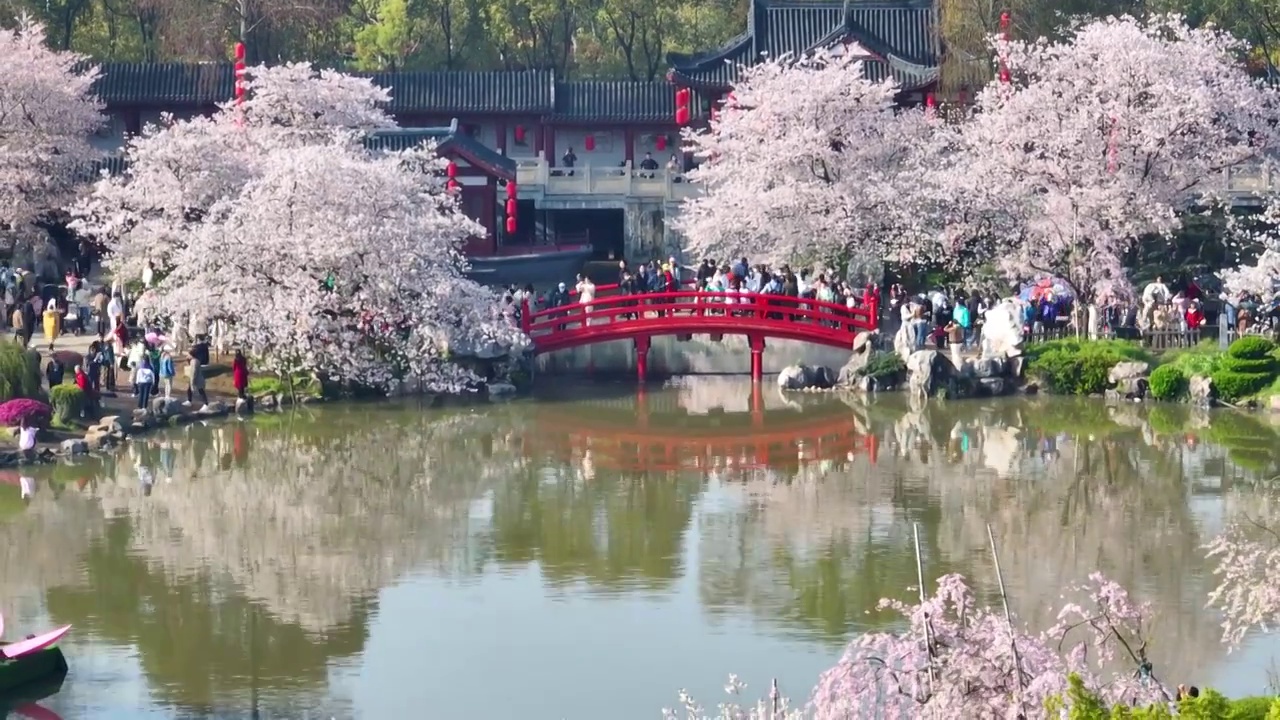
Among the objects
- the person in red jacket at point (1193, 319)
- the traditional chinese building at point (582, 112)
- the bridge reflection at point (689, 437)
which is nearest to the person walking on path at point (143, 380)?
the bridge reflection at point (689, 437)

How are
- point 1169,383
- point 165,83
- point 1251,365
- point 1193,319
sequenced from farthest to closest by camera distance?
point 165,83, point 1193,319, point 1169,383, point 1251,365

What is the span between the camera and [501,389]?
127ft

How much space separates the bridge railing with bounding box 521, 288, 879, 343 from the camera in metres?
39.4

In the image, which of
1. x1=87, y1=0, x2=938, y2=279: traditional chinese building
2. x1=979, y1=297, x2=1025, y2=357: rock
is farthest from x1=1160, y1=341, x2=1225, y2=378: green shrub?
x1=87, y1=0, x2=938, y2=279: traditional chinese building

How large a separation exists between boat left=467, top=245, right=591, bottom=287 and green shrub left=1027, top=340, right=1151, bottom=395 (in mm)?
14892

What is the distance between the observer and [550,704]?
20.0 m

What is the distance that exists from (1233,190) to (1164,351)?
9.76 m

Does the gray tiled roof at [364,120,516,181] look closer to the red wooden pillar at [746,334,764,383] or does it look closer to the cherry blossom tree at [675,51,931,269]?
the cherry blossom tree at [675,51,931,269]

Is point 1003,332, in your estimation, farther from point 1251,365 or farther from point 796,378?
point 1251,365

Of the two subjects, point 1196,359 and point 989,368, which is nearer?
point 1196,359

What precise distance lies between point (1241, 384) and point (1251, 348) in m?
0.67

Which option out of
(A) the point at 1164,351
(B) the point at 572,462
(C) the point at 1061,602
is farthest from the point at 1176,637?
(A) the point at 1164,351

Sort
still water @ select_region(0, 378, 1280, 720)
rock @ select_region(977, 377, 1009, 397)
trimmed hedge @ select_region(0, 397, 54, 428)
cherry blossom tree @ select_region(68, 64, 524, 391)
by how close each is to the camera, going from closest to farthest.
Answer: still water @ select_region(0, 378, 1280, 720) → trimmed hedge @ select_region(0, 397, 54, 428) → cherry blossom tree @ select_region(68, 64, 524, 391) → rock @ select_region(977, 377, 1009, 397)

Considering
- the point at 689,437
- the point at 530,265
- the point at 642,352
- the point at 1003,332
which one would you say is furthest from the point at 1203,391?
the point at 530,265
